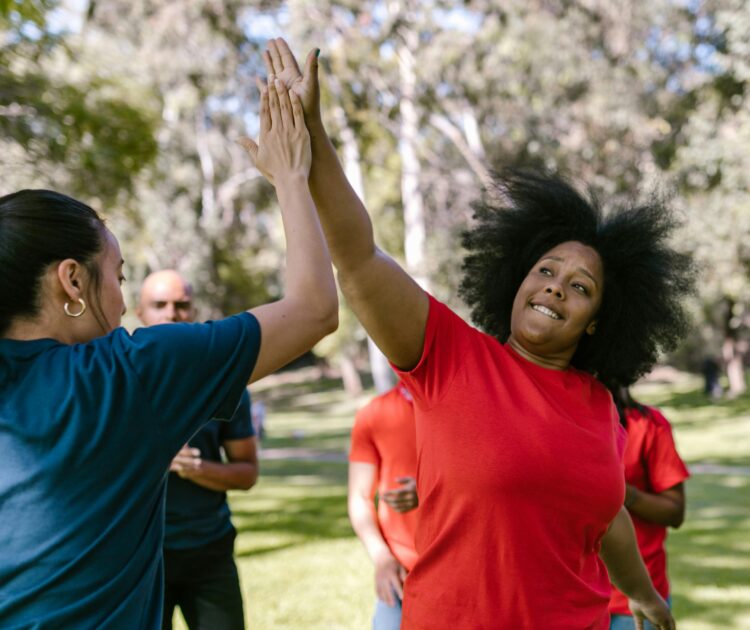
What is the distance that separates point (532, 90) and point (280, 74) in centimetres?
1879

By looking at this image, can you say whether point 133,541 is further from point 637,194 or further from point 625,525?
point 637,194

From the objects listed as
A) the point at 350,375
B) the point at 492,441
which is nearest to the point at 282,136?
the point at 492,441

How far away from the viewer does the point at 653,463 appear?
3.80 metres

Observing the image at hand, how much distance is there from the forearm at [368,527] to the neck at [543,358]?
1.38 metres

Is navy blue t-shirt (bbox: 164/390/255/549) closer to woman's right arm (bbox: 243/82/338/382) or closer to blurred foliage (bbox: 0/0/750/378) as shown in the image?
woman's right arm (bbox: 243/82/338/382)

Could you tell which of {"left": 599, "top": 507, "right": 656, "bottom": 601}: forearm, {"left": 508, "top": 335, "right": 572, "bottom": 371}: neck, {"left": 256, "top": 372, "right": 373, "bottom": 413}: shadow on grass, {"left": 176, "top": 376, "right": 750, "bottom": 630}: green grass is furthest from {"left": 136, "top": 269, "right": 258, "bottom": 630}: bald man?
{"left": 256, "top": 372, "right": 373, "bottom": 413}: shadow on grass

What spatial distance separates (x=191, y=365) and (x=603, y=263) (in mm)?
1664

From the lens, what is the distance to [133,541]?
5.92ft

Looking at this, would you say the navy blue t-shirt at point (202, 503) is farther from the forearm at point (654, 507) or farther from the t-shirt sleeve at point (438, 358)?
the forearm at point (654, 507)

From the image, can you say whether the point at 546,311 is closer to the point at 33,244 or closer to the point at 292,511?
the point at 33,244

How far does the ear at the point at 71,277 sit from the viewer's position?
1.82 meters

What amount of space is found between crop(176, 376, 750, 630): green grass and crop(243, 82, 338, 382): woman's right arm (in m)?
5.51

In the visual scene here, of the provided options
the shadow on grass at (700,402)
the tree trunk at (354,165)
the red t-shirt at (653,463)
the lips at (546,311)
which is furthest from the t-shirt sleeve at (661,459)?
the shadow on grass at (700,402)

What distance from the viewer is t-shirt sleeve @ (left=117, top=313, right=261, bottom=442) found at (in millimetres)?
1758
